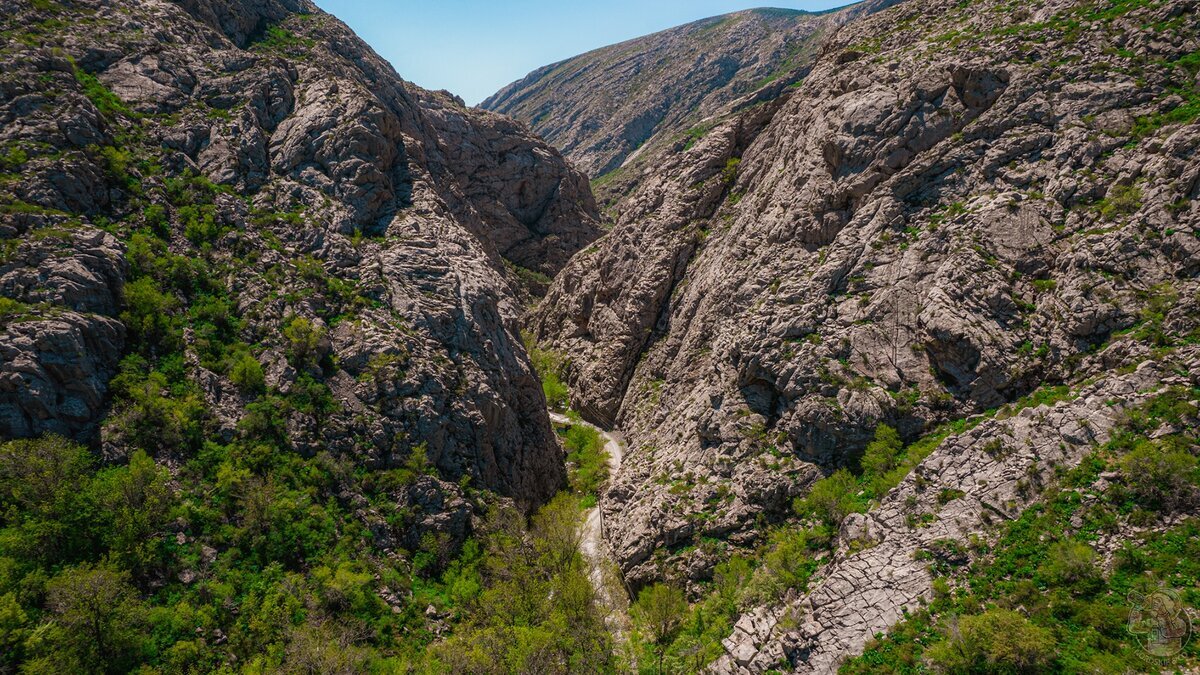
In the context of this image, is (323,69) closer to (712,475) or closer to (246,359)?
(246,359)

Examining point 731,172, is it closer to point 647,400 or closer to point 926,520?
point 647,400

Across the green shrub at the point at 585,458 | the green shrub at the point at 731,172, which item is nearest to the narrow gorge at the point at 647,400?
Result: the green shrub at the point at 585,458

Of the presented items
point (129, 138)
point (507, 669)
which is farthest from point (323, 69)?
point (507, 669)

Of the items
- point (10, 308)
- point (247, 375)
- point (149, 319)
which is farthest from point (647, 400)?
point (10, 308)

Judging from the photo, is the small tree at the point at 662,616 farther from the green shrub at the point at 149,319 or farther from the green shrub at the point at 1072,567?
the green shrub at the point at 149,319

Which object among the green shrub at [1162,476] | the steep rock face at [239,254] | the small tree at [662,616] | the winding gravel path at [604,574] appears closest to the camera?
the green shrub at [1162,476]

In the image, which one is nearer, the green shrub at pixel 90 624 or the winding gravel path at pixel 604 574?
the green shrub at pixel 90 624
